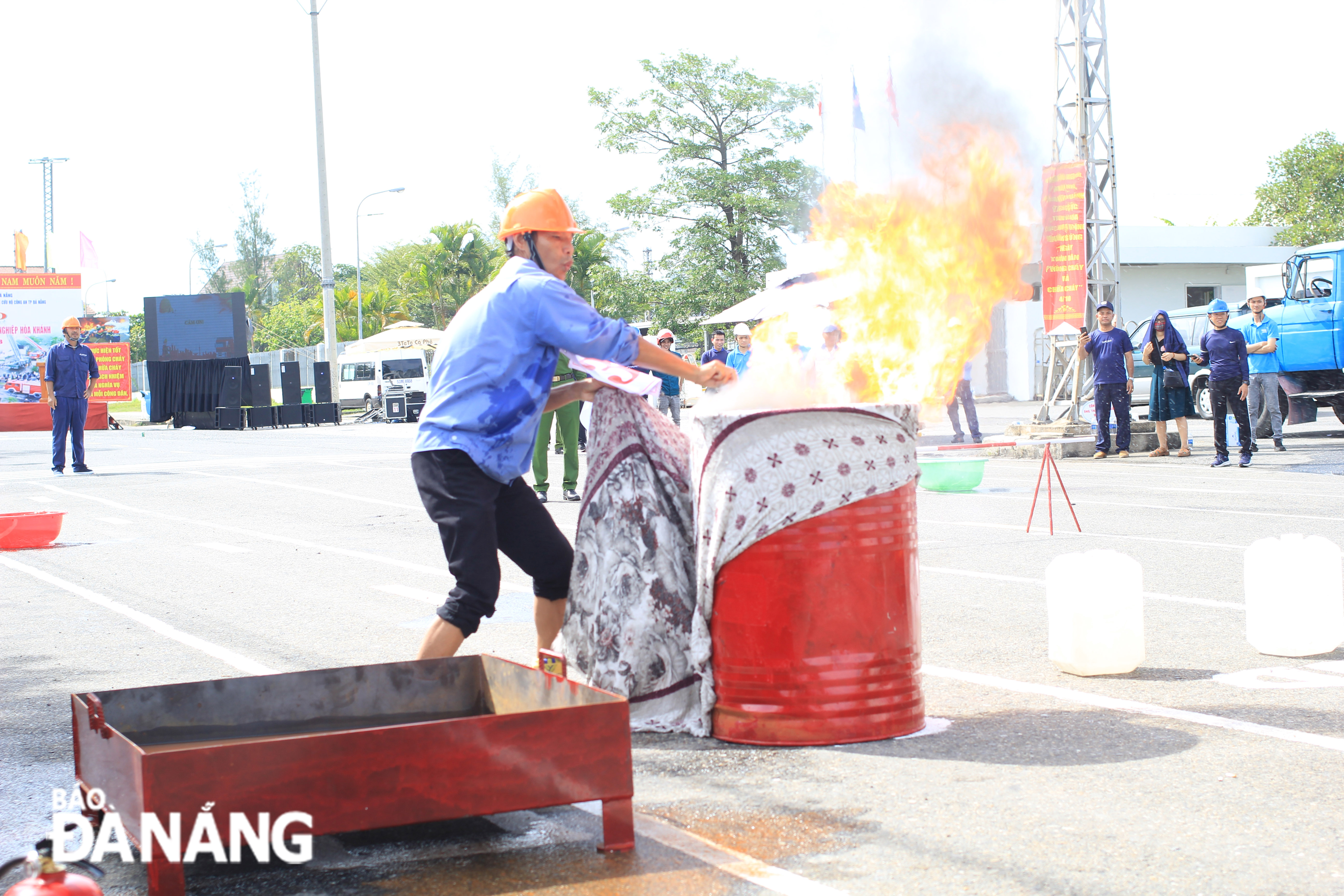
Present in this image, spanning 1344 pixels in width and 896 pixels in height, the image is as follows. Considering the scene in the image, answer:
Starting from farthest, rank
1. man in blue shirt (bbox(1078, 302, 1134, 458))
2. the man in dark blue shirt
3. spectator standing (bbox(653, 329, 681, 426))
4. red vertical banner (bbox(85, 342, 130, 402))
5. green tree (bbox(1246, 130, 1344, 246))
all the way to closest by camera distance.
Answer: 1. red vertical banner (bbox(85, 342, 130, 402))
2. green tree (bbox(1246, 130, 1344, 246))
3. spectator standing (bbox(653, 329, 681, 426))
4. man in blue shirt (bbox(1078, 302, 1134, 458))
5. the man in dark blue shirt

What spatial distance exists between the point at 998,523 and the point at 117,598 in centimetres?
692

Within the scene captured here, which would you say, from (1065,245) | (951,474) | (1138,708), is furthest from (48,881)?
(1065,245)

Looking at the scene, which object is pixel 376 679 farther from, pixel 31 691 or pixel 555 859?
pixel 31 691

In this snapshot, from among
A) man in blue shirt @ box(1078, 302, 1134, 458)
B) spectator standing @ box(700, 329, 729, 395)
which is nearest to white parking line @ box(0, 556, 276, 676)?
spectator standing @ box(700, 329, 729, 395)

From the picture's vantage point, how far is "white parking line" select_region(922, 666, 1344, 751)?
15.3ft

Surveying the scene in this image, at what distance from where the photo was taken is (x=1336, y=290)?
19594 mm

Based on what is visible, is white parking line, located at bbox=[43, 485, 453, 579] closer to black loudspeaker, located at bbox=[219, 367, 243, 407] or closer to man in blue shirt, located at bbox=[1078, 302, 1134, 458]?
man in blue shirt, located at bbox=[1078, 302, 1134, 458]

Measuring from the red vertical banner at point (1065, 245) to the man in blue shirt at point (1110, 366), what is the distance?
867 mm

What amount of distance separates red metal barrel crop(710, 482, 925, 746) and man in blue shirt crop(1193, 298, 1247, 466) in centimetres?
1233

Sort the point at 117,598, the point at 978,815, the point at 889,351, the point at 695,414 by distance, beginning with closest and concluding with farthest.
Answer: the point at 978,815, the point at 695,414, the point at 889,351, the point at 117,598

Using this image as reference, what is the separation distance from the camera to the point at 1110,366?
17.2 metres

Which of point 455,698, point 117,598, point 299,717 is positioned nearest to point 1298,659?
point 455,698

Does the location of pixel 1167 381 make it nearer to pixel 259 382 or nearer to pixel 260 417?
pixel 260 417

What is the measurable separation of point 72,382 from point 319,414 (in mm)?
21732
